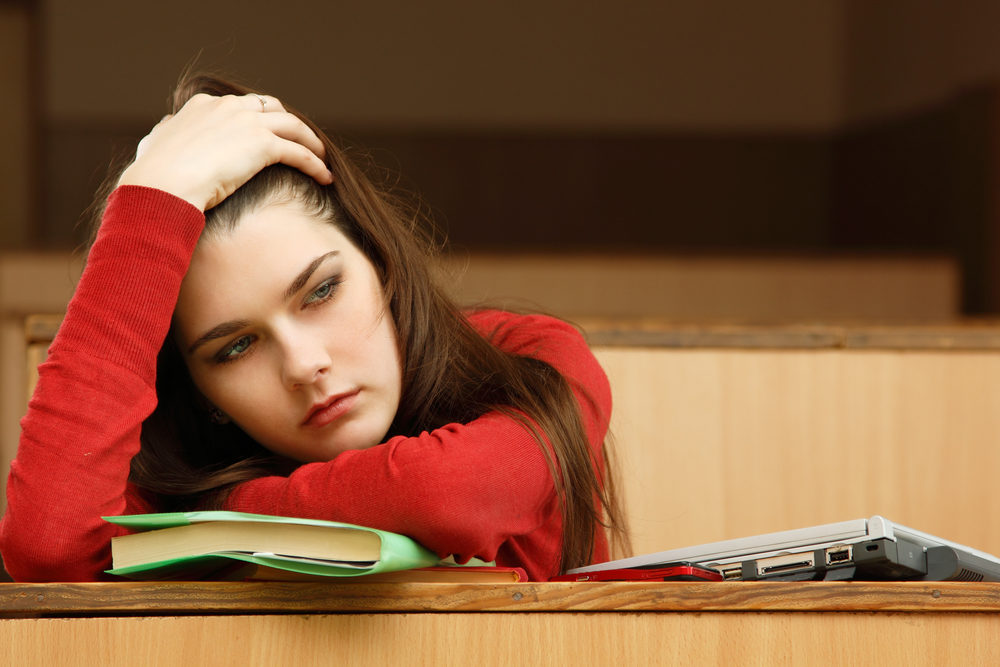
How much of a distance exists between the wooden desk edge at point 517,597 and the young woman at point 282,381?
0.26 ft

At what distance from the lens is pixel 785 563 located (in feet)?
2.02

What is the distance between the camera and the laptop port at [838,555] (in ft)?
1.92

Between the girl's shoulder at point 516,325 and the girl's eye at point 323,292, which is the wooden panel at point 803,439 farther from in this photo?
the girl's eye at point 323,292

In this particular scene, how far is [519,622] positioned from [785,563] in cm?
17

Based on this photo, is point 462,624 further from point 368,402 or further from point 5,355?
point 5,355

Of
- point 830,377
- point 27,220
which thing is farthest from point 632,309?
point 27,220

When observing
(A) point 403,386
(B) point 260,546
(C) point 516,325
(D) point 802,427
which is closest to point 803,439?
(D) point 802,427

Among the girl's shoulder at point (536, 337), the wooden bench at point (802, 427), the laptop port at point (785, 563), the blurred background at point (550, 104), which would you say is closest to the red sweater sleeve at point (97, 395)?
the girl's shoulder at point (536, 337)

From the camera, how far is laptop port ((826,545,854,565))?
586 millimetres

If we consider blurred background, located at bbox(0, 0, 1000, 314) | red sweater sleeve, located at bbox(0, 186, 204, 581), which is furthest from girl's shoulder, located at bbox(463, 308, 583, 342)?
blurred background, located at bbox(0, 0, 1000, 314)

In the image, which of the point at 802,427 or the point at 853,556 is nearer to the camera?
the point at 853,556

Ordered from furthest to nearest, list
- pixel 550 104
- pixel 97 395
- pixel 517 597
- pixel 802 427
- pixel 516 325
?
pixel 550 104, pixel 802 427, pixel 516 325, pixel 97 395, pixel 517 597

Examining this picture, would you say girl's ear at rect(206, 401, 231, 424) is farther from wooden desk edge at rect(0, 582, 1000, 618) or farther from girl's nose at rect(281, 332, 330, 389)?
wooden desk edge at rect(0, 582, 1000, 618)

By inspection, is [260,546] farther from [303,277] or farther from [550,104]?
[550,104]
